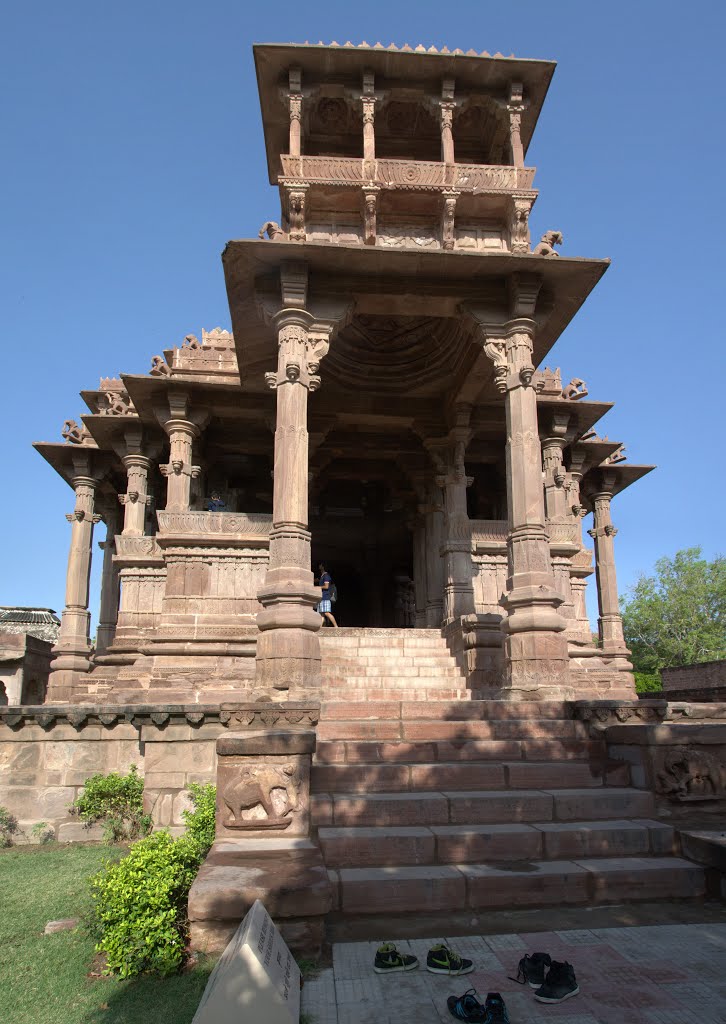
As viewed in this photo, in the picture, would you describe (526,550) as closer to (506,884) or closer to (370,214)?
(506,884)

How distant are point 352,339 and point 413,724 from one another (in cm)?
953

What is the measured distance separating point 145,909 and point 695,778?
4.49 meters

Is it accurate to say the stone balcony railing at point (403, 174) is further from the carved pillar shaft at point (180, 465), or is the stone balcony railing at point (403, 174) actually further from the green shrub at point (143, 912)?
the green shrub at point (143, 912)

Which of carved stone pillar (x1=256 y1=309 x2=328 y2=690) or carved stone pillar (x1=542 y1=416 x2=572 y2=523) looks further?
carved stone pillar (x1=542 y1=416 x2=572 y2=523)

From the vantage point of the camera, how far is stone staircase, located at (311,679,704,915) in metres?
4.92

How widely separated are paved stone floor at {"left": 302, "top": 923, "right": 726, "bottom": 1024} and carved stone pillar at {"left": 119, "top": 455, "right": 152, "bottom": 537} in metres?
14.8

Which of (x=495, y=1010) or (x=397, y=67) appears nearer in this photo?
(x=495, y=1010)

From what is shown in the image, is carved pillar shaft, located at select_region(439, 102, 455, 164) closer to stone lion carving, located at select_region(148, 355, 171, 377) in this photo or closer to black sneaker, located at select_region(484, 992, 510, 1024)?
stone lion carving, located at select_region(148, 355, 171, 377)

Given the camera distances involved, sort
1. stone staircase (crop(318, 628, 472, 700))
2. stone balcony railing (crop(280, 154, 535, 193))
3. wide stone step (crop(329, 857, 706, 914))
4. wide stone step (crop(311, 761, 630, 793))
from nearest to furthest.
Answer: wide stone step (crop(329, 857, 706, 914)), wide stone step (crop(311, 761, 630, 793)), stone staircase (crop(318, 628, 472, 700)), stone balcony railing (crop(280, 154, 535, 193))

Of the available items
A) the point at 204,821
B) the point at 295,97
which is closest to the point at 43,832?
the point at 204,821

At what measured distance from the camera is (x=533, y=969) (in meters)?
3.62

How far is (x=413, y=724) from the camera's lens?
283 inches

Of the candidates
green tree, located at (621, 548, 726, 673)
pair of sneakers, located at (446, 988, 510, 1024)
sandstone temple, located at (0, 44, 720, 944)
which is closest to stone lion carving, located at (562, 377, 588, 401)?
sandstone temple, located at (0, 44, 720, 944)

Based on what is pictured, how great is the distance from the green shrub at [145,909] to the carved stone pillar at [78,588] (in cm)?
1582
